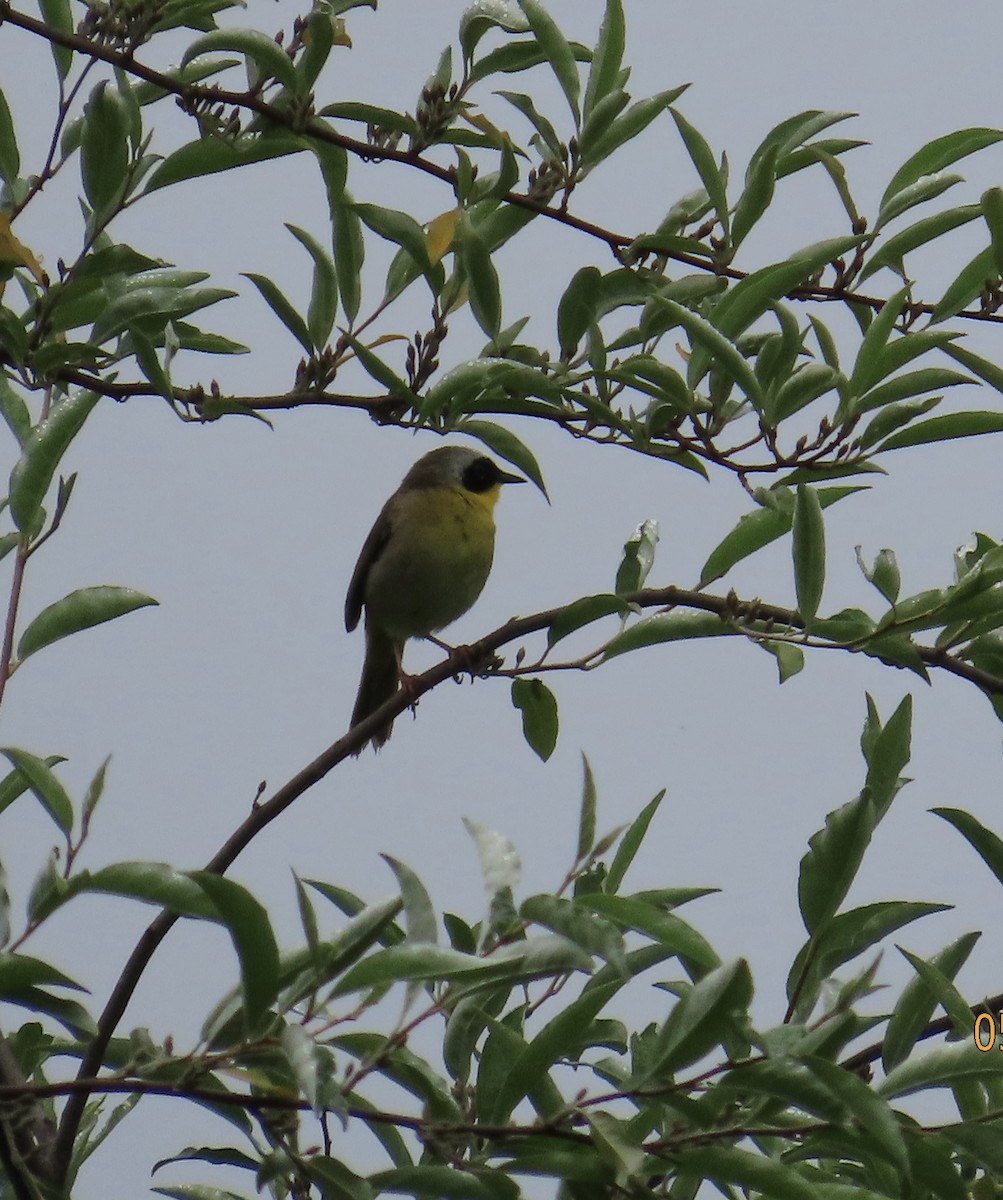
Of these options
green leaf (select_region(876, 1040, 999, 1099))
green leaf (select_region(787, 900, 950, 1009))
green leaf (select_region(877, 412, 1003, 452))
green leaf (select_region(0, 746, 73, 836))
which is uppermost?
green leaf (select_region(877, 412, 1003, 452))

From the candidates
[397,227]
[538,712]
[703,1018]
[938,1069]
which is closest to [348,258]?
[397,227]

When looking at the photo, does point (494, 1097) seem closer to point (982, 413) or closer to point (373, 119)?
point (982, 413)

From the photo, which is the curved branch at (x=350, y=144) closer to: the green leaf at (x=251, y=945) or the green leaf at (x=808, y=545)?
the green leaf at (x=808, y=545)

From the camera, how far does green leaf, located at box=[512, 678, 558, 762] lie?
2650 mm

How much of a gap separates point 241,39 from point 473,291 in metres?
0.47

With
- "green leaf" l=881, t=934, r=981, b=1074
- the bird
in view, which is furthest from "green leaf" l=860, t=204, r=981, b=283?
the bird

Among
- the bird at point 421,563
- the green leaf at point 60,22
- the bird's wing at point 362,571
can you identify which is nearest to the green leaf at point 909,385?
the green leaf at point 60,22

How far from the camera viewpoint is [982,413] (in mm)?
2291

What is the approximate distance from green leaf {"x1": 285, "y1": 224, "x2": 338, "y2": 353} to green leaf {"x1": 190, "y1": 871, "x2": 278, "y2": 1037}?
109 centimetres

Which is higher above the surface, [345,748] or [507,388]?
[507,388]

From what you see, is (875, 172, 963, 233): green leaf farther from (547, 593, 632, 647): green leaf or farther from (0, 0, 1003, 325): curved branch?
(547, 593, 632, 647): green leaf

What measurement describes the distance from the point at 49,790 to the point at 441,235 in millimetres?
1028

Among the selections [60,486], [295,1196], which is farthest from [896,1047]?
[60,486]

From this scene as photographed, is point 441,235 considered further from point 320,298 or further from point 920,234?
point 920,234
